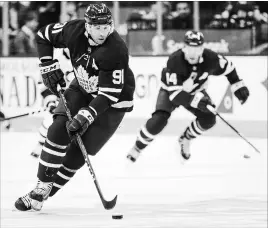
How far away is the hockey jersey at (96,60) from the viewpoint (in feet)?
12.7

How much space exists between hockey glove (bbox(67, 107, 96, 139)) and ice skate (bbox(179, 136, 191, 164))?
2.42 m

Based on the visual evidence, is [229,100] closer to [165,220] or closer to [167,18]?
[167,18]

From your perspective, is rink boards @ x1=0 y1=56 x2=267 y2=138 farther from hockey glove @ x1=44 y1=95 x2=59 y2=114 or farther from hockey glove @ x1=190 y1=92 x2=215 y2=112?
hockey glove @ x1=44 y1=95 x2=59 y2=114

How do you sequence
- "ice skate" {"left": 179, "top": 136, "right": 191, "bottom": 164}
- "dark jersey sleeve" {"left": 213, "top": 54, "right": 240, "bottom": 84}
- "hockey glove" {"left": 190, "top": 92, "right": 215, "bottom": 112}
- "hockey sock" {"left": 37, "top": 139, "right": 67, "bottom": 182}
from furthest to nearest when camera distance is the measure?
"ice skate" {"left": 179, "top": 136, "right": 191, "bottom": 164} < "dark jersey sleeve" {"left": 213, "top": 54, "right": 240, "bottom": 84} < "hockey glove" {"left": 190, "top": 92, "right": 215, "bottom": 112} < "hockey sock" {"left": 37, "top": 139, "right": 67, "bottom": 182}

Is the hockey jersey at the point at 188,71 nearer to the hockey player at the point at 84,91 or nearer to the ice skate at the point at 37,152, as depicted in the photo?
the ice skate at the point at 37,152

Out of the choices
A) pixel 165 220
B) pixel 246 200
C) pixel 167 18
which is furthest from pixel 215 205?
pixel 167 18

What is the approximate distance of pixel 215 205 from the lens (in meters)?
4.65

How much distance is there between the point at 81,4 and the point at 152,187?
3154 millimetres

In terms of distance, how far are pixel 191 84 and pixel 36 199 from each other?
2324 mm

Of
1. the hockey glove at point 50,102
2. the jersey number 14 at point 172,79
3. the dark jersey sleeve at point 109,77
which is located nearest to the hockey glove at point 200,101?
the jersey number 14 at point 172,79

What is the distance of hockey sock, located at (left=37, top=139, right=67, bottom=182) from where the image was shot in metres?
3.96

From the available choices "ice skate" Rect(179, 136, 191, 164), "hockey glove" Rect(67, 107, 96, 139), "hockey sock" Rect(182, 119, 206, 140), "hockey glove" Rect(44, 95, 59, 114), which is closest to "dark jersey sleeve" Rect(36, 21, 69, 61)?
"hockey glove" Rect(67, 107, 96, 139)

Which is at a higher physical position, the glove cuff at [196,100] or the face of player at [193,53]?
the face of player at [193,53]

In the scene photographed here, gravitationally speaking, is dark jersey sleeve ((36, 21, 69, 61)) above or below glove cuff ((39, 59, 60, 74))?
above
